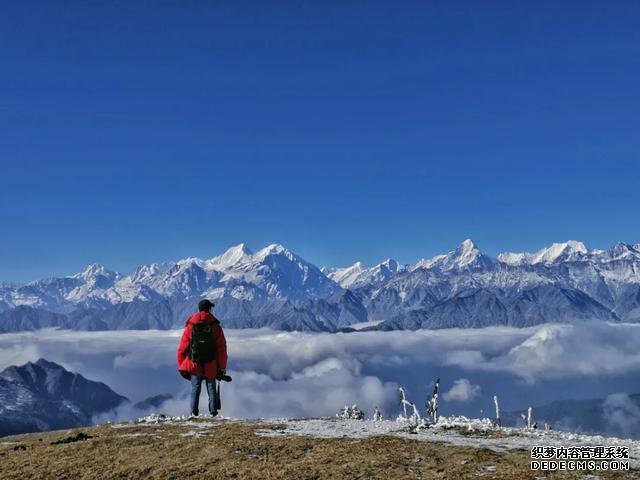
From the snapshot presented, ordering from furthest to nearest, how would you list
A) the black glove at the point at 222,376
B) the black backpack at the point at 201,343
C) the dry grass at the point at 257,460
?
the black glove at the point at 222,376
the black backpack at the point at 201,343
the dry grass at the point at 257,460

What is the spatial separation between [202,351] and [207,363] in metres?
0.59

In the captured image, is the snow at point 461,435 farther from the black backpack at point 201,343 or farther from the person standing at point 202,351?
the black backpack at point 201,343

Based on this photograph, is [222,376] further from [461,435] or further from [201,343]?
[461,435]

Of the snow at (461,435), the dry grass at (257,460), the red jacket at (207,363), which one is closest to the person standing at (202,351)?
the red jacket at (207,363)

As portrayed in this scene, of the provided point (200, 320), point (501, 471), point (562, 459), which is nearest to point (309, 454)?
point (501, 471)

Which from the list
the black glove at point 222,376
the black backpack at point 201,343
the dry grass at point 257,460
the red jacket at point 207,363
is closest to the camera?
the dry grass at point 257,460

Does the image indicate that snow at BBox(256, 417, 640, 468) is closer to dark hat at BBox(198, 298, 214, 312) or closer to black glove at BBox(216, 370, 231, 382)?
black glove at BBox(216, 370, 231, 382)

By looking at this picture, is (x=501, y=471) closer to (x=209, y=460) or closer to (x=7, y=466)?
(x=209, y=460)

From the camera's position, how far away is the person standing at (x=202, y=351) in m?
24.6

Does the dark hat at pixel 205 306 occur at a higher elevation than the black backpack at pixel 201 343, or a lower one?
higher

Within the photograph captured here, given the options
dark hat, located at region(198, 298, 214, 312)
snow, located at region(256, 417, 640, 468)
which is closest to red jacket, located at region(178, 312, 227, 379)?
dark hat, located at region(198, 298, 214, 312)

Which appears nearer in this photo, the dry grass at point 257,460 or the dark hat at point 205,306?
the dry grass at point 257,460

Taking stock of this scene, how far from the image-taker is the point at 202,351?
24719 millimetres

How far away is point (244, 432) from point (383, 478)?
837cm
